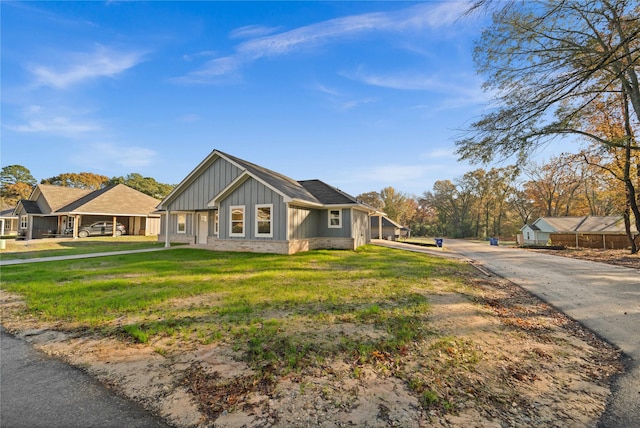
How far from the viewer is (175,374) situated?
287cm

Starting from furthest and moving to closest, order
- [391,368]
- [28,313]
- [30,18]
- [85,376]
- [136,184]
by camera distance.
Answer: [136,184] < [30,18] < [28,313] < [391,368] < [85,376]

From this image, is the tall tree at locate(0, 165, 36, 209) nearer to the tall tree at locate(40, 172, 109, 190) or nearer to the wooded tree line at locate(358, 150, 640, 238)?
the tall tree at locate(40, 172, 109, 190)

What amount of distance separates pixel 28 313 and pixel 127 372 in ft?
12.6

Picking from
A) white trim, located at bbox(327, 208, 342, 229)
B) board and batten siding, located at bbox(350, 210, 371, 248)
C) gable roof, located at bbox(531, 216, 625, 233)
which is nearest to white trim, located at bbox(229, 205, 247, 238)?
white trim, located at bbox(327, 208, 342, 229)

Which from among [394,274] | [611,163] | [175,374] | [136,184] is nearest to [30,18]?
[175,374]

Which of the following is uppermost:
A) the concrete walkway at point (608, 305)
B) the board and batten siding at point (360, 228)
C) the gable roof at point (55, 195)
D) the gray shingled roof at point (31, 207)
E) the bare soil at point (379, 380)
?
the gable roof at point (55, 195)

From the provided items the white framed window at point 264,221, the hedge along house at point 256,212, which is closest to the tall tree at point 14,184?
the hedge along house at point 256,212

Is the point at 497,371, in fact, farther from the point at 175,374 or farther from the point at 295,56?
the point at 295,56

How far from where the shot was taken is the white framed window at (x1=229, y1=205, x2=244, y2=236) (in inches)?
567

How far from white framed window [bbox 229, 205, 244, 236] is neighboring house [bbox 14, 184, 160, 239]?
13552mm

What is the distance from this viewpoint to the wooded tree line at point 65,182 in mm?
49625

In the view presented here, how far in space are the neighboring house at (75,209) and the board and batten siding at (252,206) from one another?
13175 mm

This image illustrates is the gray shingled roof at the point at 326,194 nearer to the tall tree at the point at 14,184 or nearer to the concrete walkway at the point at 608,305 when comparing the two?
the concrete walkway at the point at 608,305

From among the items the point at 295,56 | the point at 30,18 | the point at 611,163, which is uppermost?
the point at 295,56
